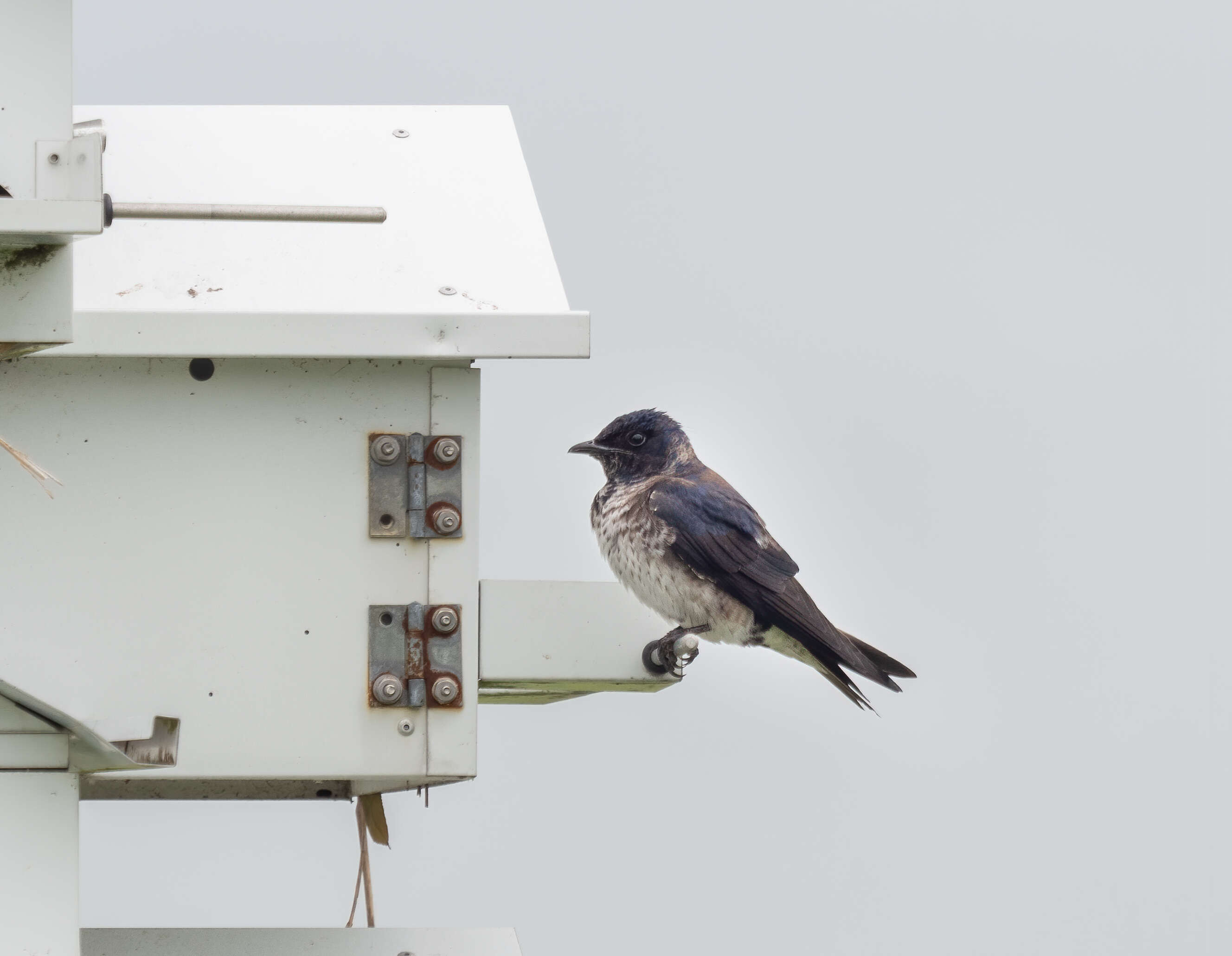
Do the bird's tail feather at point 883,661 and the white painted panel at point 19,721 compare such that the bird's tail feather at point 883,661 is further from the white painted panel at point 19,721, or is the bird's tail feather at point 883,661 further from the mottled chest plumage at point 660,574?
the white painted panel at point 19,721

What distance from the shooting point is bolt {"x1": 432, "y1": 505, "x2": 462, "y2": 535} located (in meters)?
2.68

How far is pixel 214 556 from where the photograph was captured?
265 centimetres

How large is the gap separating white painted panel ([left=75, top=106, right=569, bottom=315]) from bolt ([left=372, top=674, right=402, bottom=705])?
22.5 inches

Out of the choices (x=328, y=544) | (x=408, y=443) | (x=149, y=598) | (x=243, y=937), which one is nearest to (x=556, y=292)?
(x=408, y=443)

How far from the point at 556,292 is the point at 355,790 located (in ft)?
3.39

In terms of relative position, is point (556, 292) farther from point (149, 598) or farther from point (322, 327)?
point (149, 598)

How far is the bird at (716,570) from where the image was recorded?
3.69 meters

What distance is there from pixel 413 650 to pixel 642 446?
1445mm

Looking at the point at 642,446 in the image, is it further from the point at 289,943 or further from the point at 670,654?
the point at 289,943

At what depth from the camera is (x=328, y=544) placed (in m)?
2.67

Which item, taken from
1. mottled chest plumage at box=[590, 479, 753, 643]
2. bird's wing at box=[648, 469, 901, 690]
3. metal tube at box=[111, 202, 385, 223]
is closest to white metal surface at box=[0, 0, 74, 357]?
metal tube at box=[111, 202, 385, 223]

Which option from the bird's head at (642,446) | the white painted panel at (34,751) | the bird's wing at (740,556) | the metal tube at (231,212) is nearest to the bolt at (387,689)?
the white painted panel at (34,751)

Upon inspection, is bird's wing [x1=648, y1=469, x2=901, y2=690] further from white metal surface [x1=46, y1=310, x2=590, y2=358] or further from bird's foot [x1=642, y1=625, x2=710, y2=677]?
white metal surface [x1=46, y1=310, x2=590, y2=358]

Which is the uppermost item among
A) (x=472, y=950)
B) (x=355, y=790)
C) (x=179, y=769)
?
(x=179, y=769)
